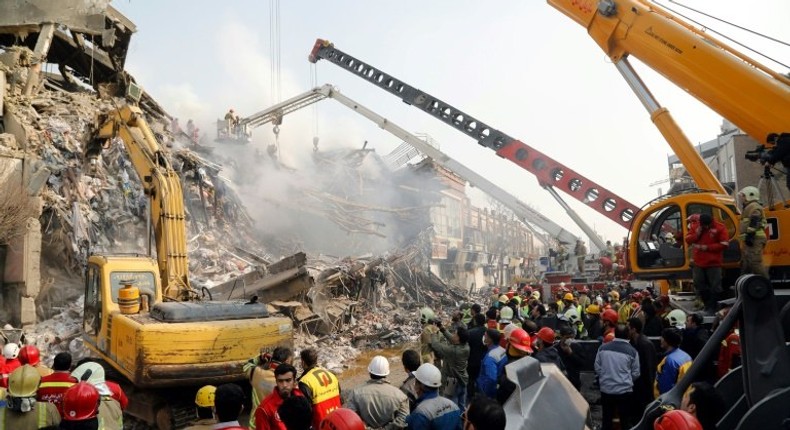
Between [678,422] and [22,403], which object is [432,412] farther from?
[22,403]

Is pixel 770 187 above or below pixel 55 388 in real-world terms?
above

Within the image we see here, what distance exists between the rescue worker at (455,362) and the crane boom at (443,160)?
38.2 ft

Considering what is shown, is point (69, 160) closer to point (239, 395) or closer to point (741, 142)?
point (239, 395)

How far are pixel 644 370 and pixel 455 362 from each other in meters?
2.14

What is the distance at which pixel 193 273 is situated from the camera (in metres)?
15.9

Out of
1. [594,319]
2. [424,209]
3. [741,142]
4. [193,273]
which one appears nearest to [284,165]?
[424,209]

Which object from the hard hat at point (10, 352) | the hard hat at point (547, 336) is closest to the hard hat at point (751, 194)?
the hard hat at point (547, 336)

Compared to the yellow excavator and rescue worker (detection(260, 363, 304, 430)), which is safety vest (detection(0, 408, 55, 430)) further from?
the yellow excavator

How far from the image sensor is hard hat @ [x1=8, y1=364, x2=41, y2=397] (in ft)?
11.3

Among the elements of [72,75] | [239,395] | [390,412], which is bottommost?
[390,412]

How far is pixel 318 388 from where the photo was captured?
161 inches

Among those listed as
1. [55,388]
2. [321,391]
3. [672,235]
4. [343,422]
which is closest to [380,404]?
[321,391]

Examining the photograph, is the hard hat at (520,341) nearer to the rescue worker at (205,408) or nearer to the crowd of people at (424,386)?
the crowd of people at (424,386)

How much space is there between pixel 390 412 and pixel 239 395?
4.48 feet
